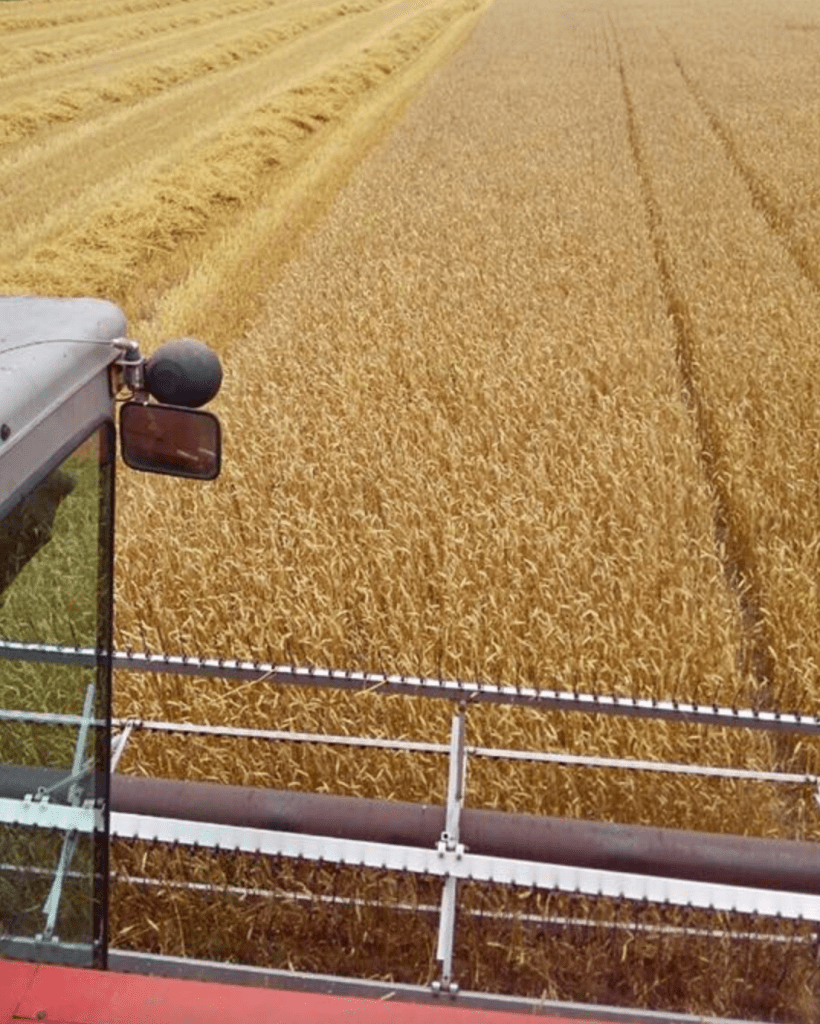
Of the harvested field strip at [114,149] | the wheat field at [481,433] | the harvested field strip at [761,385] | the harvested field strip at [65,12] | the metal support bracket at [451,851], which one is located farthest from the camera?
the harvested field strip at [65,12]

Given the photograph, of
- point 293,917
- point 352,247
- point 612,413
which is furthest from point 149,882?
point 352,247

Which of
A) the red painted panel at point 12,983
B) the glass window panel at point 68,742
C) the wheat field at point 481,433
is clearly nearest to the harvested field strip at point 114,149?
the wheat field at point 481,433

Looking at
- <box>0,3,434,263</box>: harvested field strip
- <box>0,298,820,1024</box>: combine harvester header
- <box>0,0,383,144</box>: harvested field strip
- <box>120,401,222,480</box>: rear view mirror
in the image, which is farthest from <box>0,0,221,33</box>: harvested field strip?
<box>120,401,222,480</box>: rear view mirror

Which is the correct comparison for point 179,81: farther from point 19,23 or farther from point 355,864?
point 355,864

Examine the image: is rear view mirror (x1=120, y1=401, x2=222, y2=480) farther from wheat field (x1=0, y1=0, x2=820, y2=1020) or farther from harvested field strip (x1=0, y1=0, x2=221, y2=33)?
harvested field strip (x1=0, y1=0, x2=221, y2=33)

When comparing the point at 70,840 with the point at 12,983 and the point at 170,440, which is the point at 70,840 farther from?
the point at 170,440

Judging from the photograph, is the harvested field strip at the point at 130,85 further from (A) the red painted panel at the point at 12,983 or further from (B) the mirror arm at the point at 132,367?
(A) the red painted panel at the point at 12,983

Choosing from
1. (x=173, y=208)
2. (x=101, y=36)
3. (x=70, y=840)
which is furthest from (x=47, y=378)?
(x=101, y=36)

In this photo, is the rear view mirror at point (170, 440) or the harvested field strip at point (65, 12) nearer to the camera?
the rear view mirror at point (170, 440)
